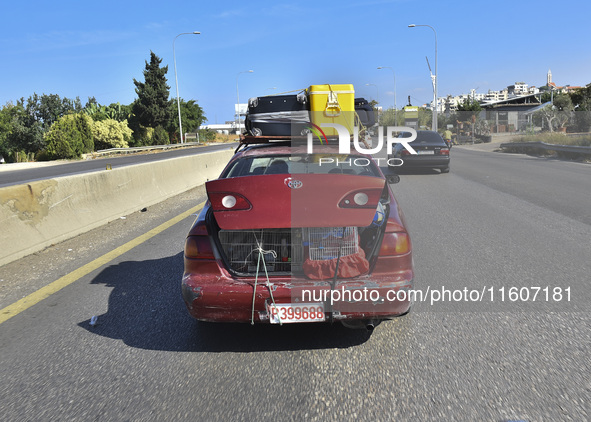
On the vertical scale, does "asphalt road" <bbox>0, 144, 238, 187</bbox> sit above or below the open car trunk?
above

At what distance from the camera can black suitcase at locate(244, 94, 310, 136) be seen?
9266mm

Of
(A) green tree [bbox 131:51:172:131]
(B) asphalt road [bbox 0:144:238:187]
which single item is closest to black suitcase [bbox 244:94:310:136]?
(B) asphalt road [bbox 0:144:238:187]

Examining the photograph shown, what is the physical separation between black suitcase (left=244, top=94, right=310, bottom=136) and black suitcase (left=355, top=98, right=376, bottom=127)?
1421 mm

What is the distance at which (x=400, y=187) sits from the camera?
44.4 ft

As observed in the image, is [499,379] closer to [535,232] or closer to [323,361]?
[323,361]

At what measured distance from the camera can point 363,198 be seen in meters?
3.41

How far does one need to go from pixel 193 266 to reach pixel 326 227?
36.4 inches

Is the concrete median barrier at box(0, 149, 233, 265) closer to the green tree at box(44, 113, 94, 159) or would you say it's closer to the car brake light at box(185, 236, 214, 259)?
the car brake light at box(185, 236, 214, 259)

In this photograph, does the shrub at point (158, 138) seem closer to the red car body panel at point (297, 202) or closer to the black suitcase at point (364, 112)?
the black suitcase at point (364, 112)

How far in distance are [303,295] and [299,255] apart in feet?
0.97

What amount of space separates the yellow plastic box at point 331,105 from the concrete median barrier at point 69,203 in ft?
12.2

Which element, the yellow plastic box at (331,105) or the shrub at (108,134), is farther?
the shrub at (108,134)

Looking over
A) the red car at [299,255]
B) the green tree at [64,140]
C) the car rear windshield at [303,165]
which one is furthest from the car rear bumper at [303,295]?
the green tree at [64,140]

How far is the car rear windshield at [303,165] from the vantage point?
4652 millimetres
